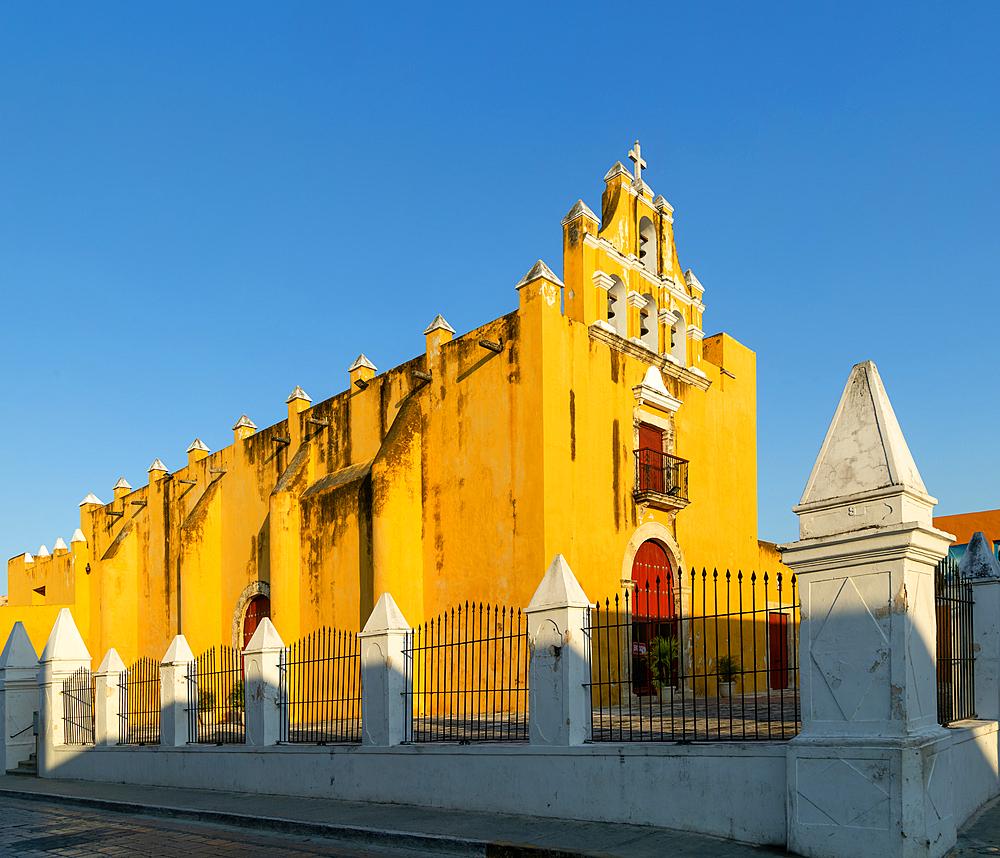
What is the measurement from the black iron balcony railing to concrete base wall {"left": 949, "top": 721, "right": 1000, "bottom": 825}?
797cm

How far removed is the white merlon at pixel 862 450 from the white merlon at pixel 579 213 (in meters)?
9.44

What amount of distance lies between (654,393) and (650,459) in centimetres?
116

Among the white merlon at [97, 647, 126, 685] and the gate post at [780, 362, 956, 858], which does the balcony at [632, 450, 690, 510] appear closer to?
the white merlon at [97, 647, 126, 685]

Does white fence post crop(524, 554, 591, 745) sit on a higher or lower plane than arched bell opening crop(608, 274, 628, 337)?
lower

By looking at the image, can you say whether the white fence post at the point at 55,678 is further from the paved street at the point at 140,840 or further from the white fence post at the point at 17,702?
the paved street at the point at 140,840

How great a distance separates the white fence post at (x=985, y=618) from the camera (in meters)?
7.97

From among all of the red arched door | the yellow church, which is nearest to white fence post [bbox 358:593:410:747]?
the yellow church

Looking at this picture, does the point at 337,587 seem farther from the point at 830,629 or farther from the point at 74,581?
the point at 74,581

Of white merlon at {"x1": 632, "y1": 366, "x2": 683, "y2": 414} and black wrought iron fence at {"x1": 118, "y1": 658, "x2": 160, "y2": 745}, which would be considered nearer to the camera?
black wrought iron fence at {"x1": 118, "y1": 658, "x2": 160, "y2": 745}

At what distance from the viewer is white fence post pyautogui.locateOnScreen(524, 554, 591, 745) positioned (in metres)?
7.66

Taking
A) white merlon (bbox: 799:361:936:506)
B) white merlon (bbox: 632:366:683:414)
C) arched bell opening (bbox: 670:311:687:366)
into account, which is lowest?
white merlon (bbox: 799:361:936:506)

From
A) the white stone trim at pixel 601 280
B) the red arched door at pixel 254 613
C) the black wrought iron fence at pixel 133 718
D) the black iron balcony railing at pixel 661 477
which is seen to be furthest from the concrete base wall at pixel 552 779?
the white stone trim at pixel 601 280

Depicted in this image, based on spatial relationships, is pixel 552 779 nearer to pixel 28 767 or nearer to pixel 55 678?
pixel 55 678

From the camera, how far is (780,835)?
6.12m
